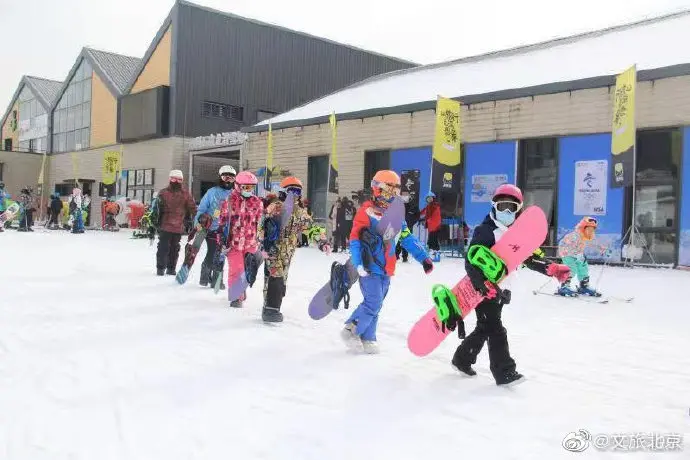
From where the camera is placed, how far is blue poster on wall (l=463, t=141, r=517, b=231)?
1488cm

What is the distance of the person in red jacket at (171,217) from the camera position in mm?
9750

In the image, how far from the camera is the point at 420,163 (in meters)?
16.8

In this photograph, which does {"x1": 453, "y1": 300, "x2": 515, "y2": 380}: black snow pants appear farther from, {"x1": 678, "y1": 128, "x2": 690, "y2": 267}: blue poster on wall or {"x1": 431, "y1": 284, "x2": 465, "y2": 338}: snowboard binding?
{"x1": 678, "y1": 128, "x2": 690, "y2": 267}: blue poster on wall

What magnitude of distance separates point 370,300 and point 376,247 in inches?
17.8

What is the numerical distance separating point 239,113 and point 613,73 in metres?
Answer: 18.2

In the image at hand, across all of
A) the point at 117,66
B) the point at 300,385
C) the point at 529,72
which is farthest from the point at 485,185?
the point at 117,66

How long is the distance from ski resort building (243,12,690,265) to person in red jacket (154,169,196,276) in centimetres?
656

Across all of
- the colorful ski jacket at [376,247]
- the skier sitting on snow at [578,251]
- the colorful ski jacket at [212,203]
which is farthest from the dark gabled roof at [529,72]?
the colorful ski jacket at [376,247]

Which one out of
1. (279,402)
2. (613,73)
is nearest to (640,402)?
(279,402)

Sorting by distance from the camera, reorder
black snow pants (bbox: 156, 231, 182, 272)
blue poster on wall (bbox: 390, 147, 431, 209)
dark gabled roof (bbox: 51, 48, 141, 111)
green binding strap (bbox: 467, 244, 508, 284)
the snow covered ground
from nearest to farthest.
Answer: the snow covered ground → green binding strap (bbox: 467, 244, 508, 284) → black snow pants (bbox: 156, 231, 182, 272) → blue poster on wall (bbox: 390, 147, 431, 209) → dark gabled roof (bbox: 51, 48, 141, 111)

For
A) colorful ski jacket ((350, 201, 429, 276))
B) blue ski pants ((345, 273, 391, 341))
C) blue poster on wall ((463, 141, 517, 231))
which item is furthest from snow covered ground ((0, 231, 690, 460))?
blue poster on wall ((463, 141, 517, 231))

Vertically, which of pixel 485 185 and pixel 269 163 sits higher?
pixel 269 163

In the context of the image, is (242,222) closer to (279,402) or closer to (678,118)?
(279,402)

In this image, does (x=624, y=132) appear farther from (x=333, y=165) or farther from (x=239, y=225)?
(x=333, y=165)
